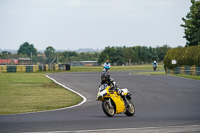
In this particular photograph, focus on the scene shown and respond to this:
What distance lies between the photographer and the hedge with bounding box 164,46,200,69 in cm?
4828

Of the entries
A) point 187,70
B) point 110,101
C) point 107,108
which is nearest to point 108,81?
point 110,101

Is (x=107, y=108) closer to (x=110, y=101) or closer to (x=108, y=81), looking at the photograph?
(x=110, y=101)

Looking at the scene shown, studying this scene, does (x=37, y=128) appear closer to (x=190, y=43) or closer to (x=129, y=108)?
(x=129, y=108)

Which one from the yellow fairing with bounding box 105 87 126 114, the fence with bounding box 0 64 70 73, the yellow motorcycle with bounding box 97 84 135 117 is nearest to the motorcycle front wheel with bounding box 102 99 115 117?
the yellow motorcycle with bounding box 97 84 135 117

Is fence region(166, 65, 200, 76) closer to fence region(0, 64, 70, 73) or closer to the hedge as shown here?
the hedge

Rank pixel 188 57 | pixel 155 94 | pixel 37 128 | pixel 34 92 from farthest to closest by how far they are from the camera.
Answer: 1. pixel 188 57
2. pixel 34 92
3. pixel 155 94
4. pixel 37 128

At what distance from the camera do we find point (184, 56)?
5091 centimetres

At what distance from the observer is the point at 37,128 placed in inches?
403

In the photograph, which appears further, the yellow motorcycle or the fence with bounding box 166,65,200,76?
the fence with bounding box 166,65,200,76

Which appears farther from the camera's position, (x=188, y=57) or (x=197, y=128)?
(x=188, y=57)

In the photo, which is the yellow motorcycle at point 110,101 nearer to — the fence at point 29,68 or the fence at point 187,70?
the fence at point 187,70

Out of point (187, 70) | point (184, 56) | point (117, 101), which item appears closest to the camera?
point (117, 101)

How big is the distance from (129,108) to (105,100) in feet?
3.70

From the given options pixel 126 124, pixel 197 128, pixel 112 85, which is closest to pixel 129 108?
pixel 112 85
